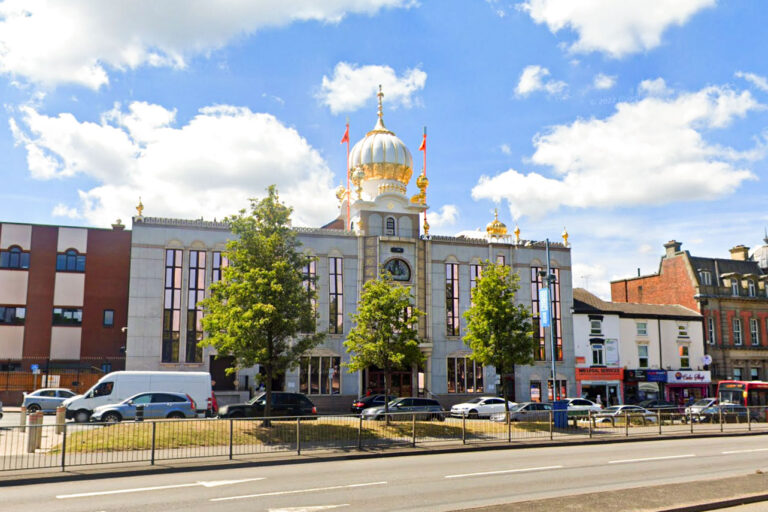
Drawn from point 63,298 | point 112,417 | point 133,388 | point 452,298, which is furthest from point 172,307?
point 452,298

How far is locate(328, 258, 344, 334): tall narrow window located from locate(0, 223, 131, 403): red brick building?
14675 millimetres

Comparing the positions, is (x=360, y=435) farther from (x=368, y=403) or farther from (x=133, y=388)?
(x=368, y=403)

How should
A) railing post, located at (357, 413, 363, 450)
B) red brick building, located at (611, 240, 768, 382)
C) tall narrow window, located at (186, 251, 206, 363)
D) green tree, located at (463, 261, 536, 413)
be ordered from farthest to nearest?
red brick building, located at (611, 240, 768, 382)
tall narrow window, located at (186, 251, 206, 363)
green tree, located at (463, 261, 536, 413)
railing post, located at (357, 413, 363, 450)

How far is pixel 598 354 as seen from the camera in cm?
5256

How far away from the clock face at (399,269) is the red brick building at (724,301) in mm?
28325

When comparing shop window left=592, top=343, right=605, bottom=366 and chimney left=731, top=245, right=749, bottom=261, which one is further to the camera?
chimney left=731, top=245, right=749, bottom=261

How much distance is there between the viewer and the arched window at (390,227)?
4856 cm

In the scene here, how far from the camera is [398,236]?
48625mm

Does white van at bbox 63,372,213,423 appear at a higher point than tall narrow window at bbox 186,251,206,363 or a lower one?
lower

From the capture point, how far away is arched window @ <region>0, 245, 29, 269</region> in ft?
147

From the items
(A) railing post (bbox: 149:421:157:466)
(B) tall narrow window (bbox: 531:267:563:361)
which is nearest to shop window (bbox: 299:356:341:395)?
(B) tall narrow window (bbox: 531:267:563:361)

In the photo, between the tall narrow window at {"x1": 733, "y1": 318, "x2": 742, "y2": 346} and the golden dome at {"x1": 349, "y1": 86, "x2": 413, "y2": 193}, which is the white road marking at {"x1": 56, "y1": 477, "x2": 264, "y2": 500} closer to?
the golden dome at {"x1": 349, "y1": 86, "x2": 413, "y2": 193}

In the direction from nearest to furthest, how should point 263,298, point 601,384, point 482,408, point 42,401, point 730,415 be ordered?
point 263,298 < point 42,401 < point 730,415 < point 482,408 < point 601,384

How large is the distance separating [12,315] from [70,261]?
5.11 m
